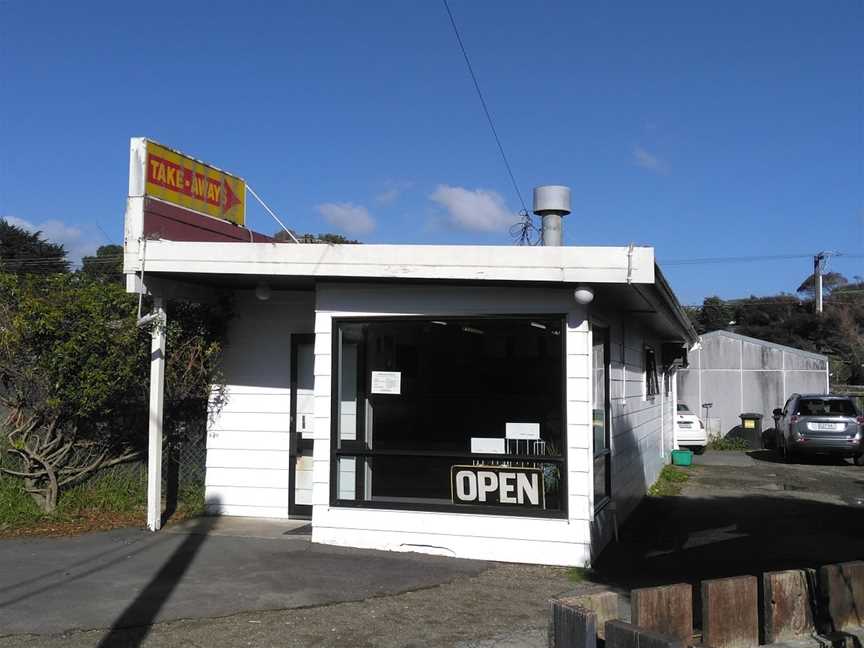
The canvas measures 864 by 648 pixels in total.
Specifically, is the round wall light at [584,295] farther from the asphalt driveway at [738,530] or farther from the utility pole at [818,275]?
the utility pole at [818,275]

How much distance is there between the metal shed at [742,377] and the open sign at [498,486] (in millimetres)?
19060

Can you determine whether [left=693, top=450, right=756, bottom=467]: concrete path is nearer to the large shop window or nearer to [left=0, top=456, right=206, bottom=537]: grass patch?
the large shop window

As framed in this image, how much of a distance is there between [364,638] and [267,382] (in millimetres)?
4842

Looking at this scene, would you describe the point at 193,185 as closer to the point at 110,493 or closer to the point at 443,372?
the point at 110,493

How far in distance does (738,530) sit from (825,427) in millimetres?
10990

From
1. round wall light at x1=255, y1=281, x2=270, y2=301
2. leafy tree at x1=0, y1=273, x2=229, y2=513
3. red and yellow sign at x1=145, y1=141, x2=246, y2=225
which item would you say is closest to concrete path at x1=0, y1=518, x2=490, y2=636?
leafy tree at x1=0, y1=273, x2=229, y2=513

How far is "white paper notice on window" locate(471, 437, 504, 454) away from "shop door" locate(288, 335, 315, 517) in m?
2.42

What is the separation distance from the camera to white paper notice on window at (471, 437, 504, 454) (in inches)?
310

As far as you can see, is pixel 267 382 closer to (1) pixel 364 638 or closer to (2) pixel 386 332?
(2) pixel 386 332

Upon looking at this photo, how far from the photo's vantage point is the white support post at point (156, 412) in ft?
28.1

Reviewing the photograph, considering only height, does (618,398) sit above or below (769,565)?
above

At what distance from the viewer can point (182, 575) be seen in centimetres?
693

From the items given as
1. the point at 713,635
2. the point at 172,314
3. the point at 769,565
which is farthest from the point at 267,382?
the point at 713,635

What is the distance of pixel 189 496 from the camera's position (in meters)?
9.73
